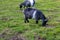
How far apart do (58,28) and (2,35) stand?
2.90 metres

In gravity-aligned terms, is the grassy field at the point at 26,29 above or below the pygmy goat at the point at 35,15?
below

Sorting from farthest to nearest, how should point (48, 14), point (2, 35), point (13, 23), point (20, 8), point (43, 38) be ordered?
point (20, 8)
point (48, 14)
point (13, 23)
point (2, 35)
point (43, 38)

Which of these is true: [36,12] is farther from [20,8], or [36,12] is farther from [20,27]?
[20,8]

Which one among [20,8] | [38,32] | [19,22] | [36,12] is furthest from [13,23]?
[20,8]

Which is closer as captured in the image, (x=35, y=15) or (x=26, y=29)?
(x=26, y=29)

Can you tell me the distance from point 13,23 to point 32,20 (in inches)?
49.0

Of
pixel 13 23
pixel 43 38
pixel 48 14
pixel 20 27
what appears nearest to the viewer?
pixel 43 38

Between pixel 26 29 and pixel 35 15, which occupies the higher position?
pixel 35 15

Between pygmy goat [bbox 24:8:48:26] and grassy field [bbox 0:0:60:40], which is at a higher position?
pygmy goat [bbox 24:8:48:26]

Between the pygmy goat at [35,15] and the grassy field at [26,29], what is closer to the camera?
the grassy field at [26,29]

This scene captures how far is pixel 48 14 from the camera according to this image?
17688mm

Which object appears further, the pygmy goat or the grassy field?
the pygmy goat

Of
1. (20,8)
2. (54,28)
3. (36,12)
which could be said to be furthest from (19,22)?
(20,8)

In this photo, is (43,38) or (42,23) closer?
(43,38)
